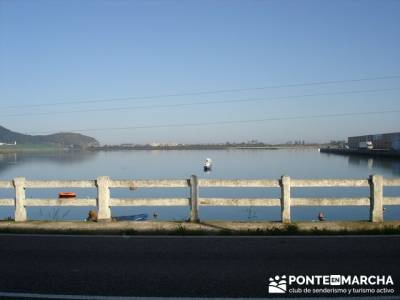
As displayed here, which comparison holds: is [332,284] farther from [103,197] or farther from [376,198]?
[103,197]

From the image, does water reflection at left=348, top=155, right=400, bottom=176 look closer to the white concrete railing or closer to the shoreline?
the white concrete railing

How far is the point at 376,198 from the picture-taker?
40.1 ft

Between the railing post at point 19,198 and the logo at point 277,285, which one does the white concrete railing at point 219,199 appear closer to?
the railing post at point 19,198

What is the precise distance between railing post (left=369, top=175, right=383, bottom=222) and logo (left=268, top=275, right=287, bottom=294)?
618 centimetres

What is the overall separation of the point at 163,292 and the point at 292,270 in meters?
2.31

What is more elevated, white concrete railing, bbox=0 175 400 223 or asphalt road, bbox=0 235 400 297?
white concrete railing, bbox=0 175 400 223

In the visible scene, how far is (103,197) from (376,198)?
7.68 m

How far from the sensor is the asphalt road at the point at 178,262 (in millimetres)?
6727

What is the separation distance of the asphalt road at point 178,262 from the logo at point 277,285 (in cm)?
10

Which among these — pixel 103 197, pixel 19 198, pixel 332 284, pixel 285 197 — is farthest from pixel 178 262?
pixel 19 198

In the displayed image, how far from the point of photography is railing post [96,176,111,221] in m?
12.7

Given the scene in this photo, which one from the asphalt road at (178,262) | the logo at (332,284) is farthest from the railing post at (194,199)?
the logo at (332,284)

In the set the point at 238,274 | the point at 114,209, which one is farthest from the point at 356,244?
the point at 114,209

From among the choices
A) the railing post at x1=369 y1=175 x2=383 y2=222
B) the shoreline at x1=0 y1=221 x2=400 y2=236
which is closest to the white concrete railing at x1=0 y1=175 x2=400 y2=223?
the railing post at x1=369 y1=175 x2=383 y2=222
